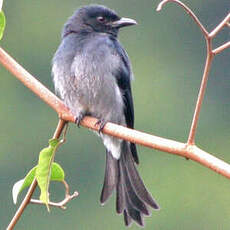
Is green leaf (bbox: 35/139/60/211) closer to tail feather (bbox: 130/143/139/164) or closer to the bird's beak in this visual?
tail feather (bbox: 130/143/139/164)

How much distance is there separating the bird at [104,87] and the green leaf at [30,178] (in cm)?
114

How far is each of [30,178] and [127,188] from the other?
154 centimetres

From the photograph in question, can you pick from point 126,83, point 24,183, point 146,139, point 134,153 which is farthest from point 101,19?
point 146,139

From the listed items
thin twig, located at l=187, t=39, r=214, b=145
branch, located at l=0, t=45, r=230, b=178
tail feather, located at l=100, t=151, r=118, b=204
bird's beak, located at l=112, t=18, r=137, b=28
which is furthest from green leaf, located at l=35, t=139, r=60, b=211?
bird's beak, located at l=112, t=18, r=137, b=28

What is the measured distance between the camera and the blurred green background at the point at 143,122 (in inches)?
676

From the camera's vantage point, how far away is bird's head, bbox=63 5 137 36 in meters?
5.57

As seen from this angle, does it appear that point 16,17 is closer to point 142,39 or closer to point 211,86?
point 142,39

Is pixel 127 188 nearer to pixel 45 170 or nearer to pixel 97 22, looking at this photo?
pixel 97 22

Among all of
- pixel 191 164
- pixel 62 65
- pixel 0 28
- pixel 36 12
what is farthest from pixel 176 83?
pixel 0 28

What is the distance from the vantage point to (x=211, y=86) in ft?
65.6

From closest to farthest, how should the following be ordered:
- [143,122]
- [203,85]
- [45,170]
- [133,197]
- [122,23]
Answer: [203,85], [45,170], [133,197], [122,23], [143,122]

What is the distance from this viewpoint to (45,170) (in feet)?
11.6

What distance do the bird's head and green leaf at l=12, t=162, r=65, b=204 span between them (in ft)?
6.45

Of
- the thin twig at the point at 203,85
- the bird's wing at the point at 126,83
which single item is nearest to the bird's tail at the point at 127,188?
the bird's wing at the point at 126,83
